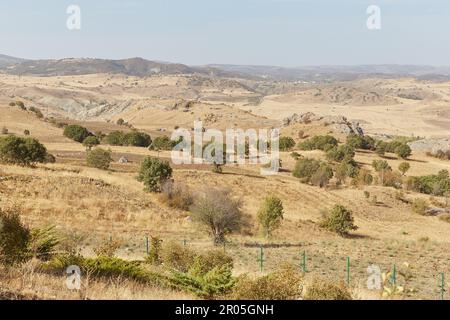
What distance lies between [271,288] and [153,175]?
39.9 metres

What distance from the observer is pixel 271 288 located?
1134cm

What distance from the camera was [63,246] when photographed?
21.9m

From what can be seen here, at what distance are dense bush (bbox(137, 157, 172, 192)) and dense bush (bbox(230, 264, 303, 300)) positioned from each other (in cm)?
3871

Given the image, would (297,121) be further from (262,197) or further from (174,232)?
(174,232)

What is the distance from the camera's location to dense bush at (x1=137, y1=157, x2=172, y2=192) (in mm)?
50156

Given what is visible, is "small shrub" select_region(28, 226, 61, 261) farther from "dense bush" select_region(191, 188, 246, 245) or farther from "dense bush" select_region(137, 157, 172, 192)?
"dense bush" select_region(137, 157, 172, 192)

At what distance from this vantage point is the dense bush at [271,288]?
11.0 metres

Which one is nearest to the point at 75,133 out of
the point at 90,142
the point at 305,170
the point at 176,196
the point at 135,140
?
the point at 90,142

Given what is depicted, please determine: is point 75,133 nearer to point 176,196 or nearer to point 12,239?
point 176,196

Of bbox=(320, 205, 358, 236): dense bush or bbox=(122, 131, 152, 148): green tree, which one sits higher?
bbox=(122, 131, 152, 148): green tree

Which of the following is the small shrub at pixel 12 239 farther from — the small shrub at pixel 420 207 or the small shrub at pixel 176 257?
the small shrub at pixel 420 207

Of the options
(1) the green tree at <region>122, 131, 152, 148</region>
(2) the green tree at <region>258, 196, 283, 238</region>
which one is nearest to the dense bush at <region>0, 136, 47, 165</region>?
(2) the green tree at <region>258, 196, 283, 238</region>
